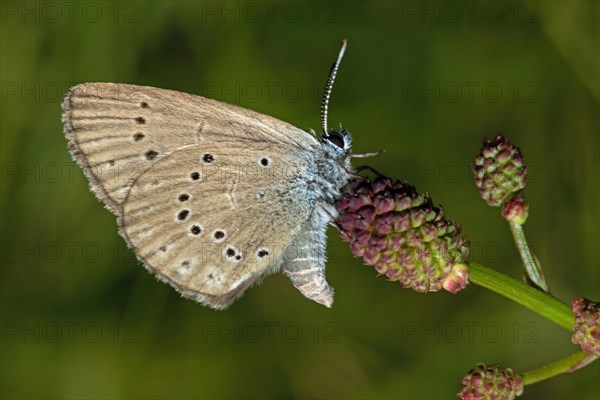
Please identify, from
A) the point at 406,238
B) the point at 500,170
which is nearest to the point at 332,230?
the point at 500,170

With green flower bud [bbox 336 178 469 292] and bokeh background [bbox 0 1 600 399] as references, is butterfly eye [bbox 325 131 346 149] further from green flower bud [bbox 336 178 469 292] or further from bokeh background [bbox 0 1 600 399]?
→ bokeh background [bbox 0 1 600 399]

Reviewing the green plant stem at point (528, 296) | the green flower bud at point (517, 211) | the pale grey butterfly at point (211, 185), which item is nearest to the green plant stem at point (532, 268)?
the green plant stem at point (528, 296)

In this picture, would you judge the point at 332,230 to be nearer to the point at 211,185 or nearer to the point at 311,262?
the point at 311,262

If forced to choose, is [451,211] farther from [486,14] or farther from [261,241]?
[261,241]

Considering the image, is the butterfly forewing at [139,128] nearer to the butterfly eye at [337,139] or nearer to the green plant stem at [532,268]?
the butterfly eye at [337,139]

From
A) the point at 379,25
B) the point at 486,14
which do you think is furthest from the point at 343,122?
the point at 486,14

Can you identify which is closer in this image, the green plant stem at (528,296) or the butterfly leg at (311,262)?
the green plant stem at (528,296)

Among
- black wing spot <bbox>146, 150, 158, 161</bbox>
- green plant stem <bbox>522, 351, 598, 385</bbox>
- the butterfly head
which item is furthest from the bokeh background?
green plant stem <bbox>522, 351, 598, 385</bbox>
